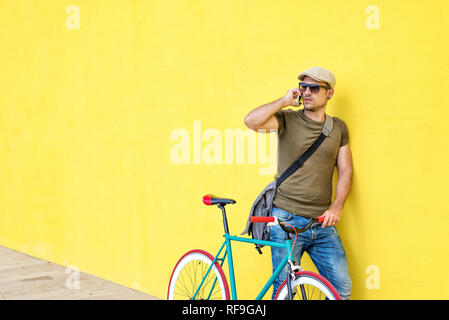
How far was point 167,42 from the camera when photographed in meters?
4.94

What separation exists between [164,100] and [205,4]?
3.14 feet

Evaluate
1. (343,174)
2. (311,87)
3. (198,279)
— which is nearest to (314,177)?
(343,174)

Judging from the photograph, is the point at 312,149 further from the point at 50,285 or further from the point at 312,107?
the point at 50,285

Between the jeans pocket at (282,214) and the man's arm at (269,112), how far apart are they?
1.75 ft

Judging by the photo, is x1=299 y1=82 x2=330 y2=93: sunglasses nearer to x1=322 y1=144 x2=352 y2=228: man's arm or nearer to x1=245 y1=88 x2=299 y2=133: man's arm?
x1=245 y1=88 x2=299 y2=133: man's arm

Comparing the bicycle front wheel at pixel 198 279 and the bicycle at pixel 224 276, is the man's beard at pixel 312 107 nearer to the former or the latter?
the bicycle at pixel 224 276

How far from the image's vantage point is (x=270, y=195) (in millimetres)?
3465

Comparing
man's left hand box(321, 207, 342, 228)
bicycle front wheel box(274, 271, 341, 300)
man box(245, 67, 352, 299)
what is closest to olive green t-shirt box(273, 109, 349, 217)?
man box(245, 67, 352, 299)

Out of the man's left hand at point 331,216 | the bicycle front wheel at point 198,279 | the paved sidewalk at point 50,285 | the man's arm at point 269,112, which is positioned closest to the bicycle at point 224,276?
the bicycle front wheel at point 198,279

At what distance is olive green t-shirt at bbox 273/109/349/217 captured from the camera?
10.8 feet

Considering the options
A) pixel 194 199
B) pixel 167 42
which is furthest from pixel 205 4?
pixel 194 199

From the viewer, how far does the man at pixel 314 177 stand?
10.7ft
